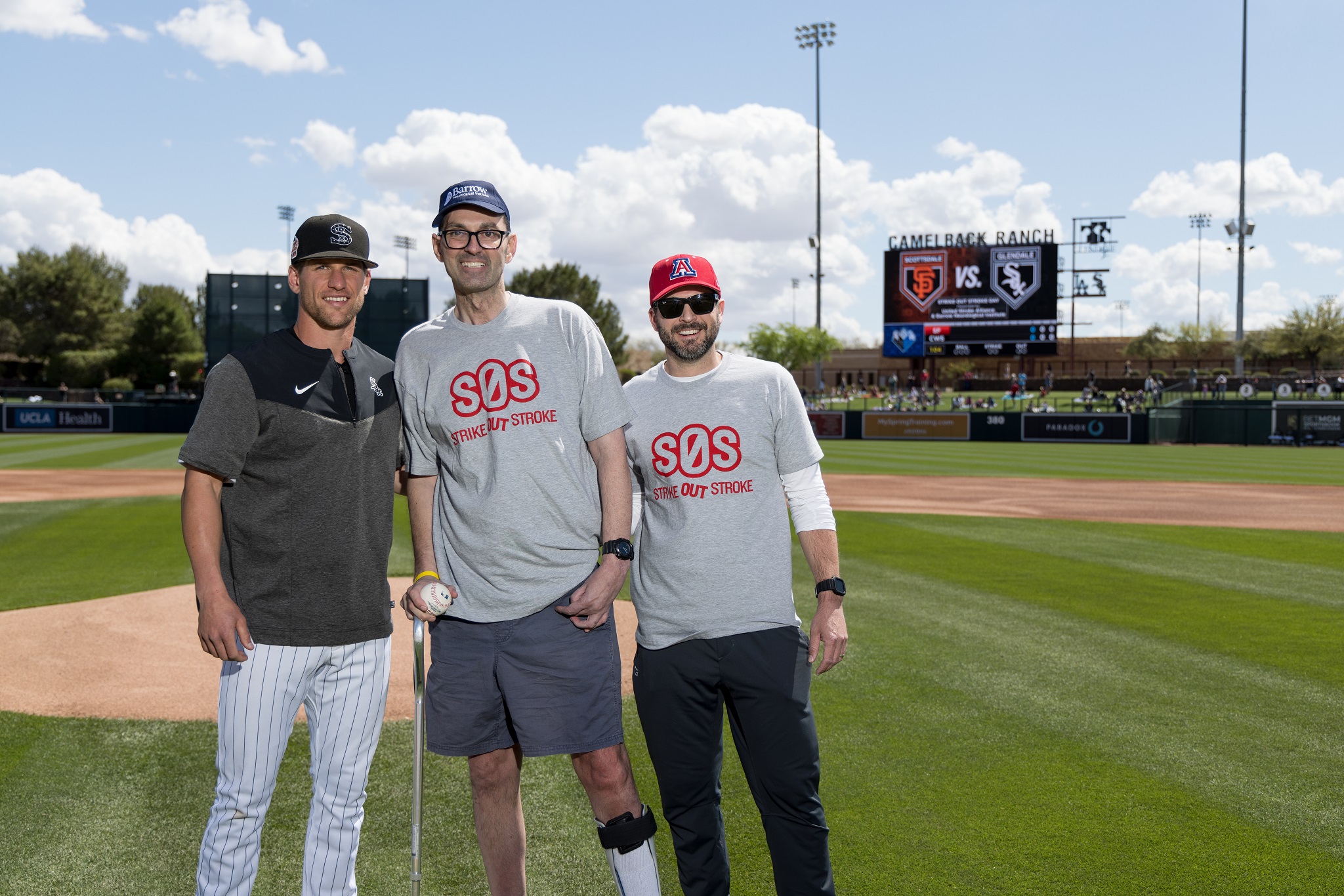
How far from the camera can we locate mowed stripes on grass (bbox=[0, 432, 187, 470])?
23750 millimetres

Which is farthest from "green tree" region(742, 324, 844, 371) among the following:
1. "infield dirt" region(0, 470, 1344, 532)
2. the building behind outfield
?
"infield dirt" region(0, 470, 1344, 532)

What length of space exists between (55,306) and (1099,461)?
8549 centimetres

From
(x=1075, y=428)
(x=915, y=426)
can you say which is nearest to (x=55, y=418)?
(x=915, y=426)

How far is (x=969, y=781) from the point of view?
14.7 ft

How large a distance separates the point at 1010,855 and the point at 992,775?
80cm

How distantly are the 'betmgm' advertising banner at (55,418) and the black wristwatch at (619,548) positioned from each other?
1693 inches

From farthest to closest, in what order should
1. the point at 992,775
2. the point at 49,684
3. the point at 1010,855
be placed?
the point at 49,684 → the point at 992,775 → the point at 1010,855

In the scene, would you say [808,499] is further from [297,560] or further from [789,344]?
[789,344]

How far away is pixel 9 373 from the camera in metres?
84.9

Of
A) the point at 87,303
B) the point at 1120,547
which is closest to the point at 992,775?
the point at 1120,547

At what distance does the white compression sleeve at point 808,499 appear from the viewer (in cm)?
321

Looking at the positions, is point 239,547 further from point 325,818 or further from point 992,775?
point 992,775

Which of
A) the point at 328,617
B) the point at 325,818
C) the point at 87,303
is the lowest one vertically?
the point at 325,818

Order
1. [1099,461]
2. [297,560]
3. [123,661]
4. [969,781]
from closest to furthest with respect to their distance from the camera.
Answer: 1. [297,560]
2. [969,781]
3. [123,661]
4. [1099,461]
